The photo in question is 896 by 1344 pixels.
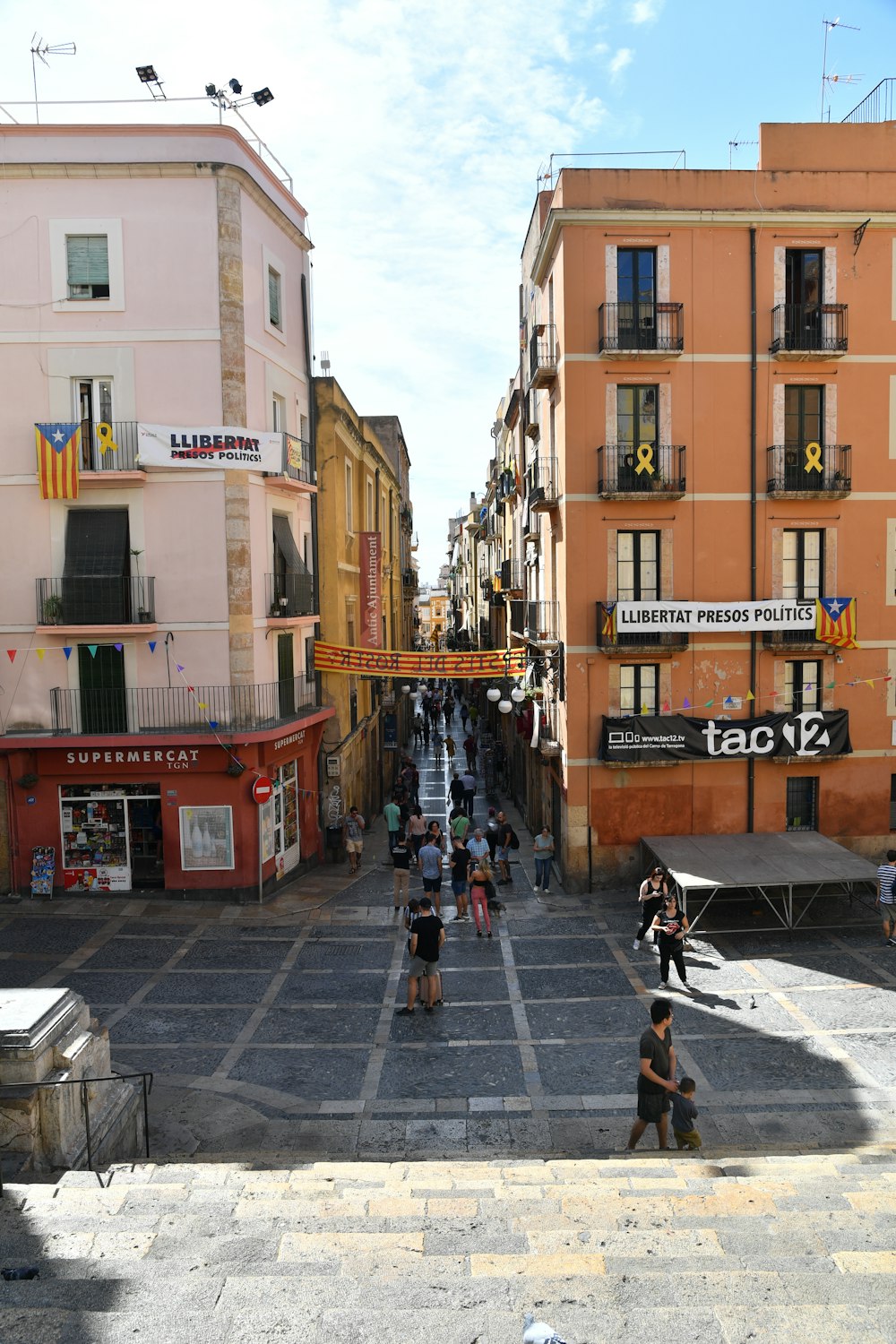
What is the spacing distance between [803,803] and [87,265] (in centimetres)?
1949

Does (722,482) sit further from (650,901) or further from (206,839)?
(206,839)

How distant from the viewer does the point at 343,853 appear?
25.3 meters

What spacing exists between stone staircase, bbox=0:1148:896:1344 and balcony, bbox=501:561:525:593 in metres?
24.8

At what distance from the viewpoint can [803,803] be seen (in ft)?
75.0

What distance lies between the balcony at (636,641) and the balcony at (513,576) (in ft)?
35.4

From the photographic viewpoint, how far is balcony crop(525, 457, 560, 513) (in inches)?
924

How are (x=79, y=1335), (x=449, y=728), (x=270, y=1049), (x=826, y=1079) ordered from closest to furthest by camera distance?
(x=79, y=1335) < (x=826, y=1079) < (x=270, y=1049) < (x=449, y=728)

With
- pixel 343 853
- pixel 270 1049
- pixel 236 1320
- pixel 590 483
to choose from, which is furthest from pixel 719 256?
pixel 236 1320

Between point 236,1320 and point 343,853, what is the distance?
18.9m

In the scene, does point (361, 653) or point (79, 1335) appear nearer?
point (79, 1335)

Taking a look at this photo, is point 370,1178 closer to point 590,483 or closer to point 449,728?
point 590,483

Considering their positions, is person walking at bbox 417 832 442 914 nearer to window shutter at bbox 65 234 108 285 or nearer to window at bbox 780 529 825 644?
window at bbox 780 529 825 644

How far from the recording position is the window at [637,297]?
21609 mm

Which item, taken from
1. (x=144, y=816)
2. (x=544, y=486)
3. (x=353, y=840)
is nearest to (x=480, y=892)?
(x=353, y=840)
